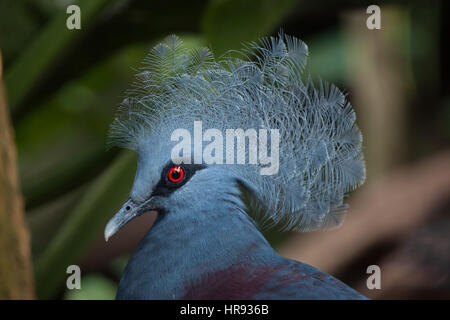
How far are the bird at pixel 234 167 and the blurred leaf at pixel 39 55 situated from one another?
1.09ft

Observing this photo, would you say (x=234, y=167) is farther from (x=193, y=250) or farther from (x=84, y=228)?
(x=84, y=228)

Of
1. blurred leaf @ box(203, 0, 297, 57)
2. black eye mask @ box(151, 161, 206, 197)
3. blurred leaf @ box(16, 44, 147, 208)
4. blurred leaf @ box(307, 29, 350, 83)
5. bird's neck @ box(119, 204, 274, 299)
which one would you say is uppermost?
blurred leaf @ box(307, 29, 350, 83)

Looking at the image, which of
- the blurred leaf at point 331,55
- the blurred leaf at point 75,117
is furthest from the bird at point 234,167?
the blurred leaf at point 331,55

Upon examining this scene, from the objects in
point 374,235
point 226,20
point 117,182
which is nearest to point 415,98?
point 374,235

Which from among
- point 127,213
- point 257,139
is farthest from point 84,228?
point 257,139

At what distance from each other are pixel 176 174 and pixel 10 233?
32 centimetres

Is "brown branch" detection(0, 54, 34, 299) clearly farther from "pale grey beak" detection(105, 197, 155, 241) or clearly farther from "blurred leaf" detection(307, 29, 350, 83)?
"blurred leaf" detection(307, 29, 350, 83)

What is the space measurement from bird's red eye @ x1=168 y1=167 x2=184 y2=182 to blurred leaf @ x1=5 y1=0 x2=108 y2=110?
1.52ft

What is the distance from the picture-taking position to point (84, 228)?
1.34m

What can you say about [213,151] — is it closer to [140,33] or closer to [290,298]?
[290,298]

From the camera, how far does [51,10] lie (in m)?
1.55

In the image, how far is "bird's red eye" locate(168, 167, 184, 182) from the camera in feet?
3.49

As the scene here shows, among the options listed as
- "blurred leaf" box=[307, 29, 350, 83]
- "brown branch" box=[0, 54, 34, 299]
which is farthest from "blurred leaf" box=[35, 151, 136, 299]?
"blurred leaf" box=[307, 29, 350, 83]

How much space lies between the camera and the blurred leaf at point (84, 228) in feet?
4.32
